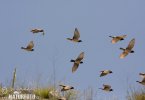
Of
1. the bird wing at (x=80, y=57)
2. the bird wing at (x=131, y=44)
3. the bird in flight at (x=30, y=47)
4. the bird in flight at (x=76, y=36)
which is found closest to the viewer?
the bird in flight at (x=76, y=36)

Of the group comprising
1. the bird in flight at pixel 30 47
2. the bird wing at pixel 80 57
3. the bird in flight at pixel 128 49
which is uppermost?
the bird in flight at pixel 30 47

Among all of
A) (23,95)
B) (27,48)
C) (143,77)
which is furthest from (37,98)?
(143,77)

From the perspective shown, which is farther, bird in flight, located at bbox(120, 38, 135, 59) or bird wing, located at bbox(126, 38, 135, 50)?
bird wing, located at bbox(126, 38, 135, 50)

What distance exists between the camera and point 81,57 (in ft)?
43.3

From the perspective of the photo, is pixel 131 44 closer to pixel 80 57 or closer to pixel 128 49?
pixel 128 49

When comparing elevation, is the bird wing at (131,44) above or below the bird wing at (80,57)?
above

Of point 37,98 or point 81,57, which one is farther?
point 37,98

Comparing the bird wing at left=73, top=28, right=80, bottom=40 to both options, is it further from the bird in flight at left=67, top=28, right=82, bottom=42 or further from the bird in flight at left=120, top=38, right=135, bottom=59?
the bird in flight at left=120, top=38, right=135, bottom=59

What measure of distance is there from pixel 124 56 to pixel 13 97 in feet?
16.2

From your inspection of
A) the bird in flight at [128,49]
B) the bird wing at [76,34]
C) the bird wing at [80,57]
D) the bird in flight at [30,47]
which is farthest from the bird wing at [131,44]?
the bird in flight at [30,47]

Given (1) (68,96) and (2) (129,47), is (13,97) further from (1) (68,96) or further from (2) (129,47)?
(2) (129,47)

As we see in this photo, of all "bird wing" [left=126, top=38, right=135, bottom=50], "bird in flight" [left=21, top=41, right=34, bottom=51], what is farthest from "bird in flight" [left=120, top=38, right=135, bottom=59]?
"bird in flight" [left=21, top=41, right=34, bottom=51]

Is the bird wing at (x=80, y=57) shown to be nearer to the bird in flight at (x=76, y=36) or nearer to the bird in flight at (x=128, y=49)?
the bird in flight at (x=76, y=36)

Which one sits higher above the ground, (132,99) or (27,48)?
(27,48)
